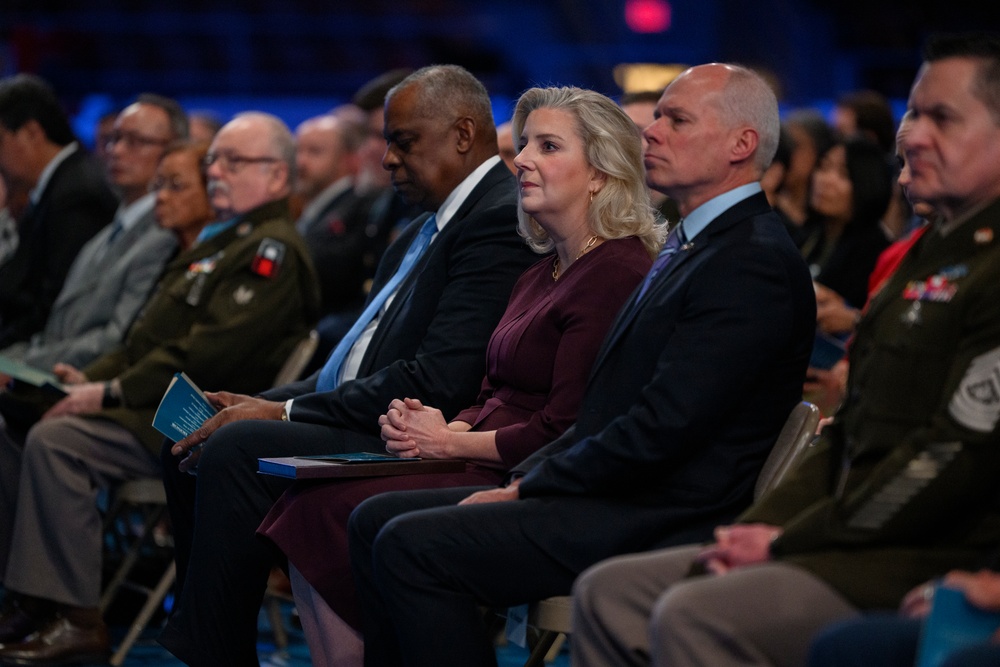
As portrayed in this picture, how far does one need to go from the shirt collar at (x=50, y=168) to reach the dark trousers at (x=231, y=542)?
113 inches

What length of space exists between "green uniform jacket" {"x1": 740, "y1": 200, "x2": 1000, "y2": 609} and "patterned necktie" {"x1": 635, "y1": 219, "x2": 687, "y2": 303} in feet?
2.11

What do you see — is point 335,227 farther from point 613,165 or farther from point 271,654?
point 613,165

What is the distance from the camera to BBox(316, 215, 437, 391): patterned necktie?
4.03 meters

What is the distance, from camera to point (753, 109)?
300 cm

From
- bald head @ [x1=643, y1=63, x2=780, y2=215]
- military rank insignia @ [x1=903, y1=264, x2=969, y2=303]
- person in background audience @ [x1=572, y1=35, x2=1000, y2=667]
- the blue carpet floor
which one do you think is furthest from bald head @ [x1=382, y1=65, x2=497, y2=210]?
military rank insignia @ [x1=903, y1=264, x2=969, y2=303]

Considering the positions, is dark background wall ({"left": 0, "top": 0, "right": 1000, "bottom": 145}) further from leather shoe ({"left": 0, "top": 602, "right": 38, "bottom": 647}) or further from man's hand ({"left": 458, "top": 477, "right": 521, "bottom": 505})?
man's hand ({"left": 458, "top": 477, "right": 521, "bottom": 505})

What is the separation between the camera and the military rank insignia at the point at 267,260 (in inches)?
185

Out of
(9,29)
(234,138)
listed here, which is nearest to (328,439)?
(234,138)

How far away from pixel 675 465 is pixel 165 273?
2.99 meters

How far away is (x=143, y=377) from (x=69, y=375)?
48 centimetres

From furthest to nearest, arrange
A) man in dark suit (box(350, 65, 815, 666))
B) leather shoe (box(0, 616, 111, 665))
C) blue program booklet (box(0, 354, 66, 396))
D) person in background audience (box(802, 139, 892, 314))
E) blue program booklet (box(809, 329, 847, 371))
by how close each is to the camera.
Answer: person in background audience (box(802, 139, 892, 314)) → blue program booklet (box(0, 354, 66, 396)) → leather shoe (box(0, 616, 111, 665)) → blue program booklet (box(809, 329, 847, 371)) → man in dark suit (box(350, 65, 815, 666))

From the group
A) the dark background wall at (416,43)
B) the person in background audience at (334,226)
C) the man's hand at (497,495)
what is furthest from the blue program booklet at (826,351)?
the dark background wall at (416,43)

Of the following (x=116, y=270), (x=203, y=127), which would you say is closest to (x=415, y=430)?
(x=116, y=270)

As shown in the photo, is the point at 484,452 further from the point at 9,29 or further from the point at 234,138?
the point at 9,29
